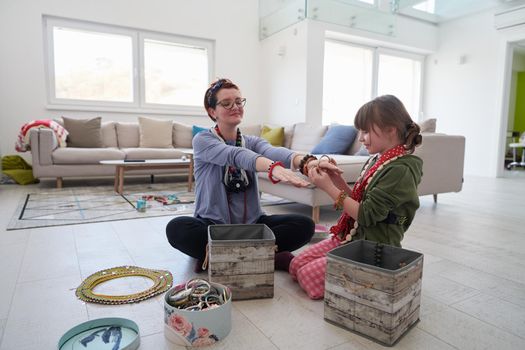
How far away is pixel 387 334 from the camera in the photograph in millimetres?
1074

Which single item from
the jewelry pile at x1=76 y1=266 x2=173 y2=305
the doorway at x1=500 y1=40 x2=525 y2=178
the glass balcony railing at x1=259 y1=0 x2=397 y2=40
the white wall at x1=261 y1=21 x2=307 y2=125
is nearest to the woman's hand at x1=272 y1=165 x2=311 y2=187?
the jewelry pile at x1=76 y1=266 x2=173 y2=305

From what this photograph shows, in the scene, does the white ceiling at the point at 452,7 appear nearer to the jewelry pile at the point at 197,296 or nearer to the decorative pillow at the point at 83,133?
the decorative pillow at the point at 83,133

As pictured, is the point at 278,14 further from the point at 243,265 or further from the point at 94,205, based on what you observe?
the point at 243,265

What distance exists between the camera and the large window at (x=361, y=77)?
20.3ft

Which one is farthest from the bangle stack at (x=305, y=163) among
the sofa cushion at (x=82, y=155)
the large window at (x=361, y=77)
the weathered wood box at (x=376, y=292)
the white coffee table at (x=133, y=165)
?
the large window at (x=361, y=77)

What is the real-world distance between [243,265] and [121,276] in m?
0.63

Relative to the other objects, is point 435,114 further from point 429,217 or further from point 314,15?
point 429,217

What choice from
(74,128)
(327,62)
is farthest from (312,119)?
(74,128)

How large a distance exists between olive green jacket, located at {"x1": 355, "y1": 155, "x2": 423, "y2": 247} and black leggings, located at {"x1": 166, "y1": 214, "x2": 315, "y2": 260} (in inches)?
15.1

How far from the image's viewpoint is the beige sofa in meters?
2.83

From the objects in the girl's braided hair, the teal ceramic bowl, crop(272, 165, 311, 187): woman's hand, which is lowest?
the teal ceramic bowl

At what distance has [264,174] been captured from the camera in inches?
118

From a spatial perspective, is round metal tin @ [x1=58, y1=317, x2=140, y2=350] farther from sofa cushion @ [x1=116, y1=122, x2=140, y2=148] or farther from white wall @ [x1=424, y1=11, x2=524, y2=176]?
white wall @ [x1=424, y1=11, x2=524, y2=176]

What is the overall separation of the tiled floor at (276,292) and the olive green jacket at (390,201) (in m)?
0.32
